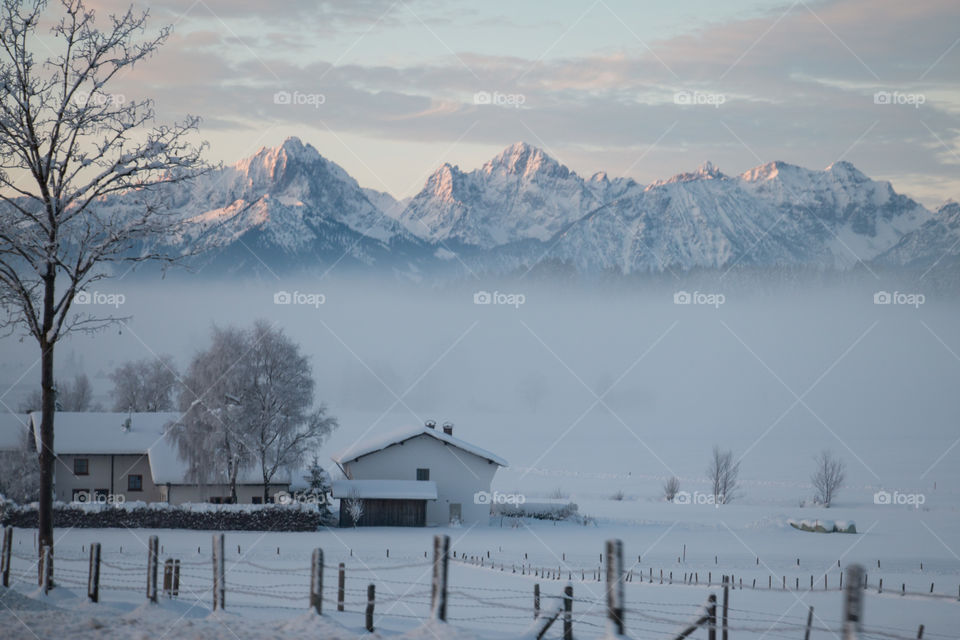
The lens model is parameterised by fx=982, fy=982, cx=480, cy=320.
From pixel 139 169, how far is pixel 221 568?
9624mm

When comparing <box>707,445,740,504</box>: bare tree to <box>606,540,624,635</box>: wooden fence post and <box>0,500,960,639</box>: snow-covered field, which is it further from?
<box>606,540,624,635</box>: wooden fence post

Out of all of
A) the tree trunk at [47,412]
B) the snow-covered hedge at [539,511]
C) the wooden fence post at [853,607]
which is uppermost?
the tree trunk at [47,412]

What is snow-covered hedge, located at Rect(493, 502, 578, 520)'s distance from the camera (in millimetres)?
69188

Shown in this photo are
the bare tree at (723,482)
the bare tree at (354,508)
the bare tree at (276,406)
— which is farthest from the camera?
the bare tree at (723,482)

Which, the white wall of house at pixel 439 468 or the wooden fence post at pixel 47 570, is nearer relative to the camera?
the wooden fence post at pixel 47 570

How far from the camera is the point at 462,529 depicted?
6003 cm

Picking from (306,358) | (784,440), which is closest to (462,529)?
(306,358)

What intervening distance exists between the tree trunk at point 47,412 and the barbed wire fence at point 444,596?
0.86m

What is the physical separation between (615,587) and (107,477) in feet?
178

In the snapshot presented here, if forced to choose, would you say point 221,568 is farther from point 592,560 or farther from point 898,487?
point 898,487

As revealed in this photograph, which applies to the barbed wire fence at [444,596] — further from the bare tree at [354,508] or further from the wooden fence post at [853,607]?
the bare tree at [354,508]

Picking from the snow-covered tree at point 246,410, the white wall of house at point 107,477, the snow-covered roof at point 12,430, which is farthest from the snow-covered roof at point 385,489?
the snow-covered roof at point 12,430

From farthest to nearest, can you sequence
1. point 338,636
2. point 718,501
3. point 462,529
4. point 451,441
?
point 718,501 → point 451,441 → point 462,529 → point 338,636

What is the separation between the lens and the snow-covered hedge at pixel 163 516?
53.8 m
